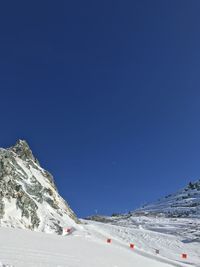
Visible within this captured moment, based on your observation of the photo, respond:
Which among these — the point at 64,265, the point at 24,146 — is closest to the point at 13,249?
the point at 64,265

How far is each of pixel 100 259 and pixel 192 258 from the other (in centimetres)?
2713

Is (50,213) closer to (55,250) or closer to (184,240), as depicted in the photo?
(55,250)

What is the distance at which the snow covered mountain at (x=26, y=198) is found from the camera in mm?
27000

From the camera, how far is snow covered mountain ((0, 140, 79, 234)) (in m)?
27.0

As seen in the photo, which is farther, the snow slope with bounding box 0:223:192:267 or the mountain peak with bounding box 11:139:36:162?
the mountain peak with bounding box 11:139:36:162

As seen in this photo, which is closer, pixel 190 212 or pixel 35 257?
pixel 35 257

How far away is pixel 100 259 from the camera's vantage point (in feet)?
54.3

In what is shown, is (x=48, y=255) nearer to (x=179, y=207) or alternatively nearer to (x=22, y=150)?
(x=22, y=150)

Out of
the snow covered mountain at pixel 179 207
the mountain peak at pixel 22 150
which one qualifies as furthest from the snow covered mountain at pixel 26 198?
the snow covered mountain at pixel 179 207

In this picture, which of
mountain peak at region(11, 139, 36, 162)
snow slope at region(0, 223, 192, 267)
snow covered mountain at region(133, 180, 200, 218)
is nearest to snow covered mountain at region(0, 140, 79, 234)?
mountain peak at region(11, 139, 36, 162)

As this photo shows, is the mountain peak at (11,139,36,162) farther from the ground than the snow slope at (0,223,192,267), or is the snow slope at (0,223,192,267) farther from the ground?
the mountain peak at (11,139,36,162)

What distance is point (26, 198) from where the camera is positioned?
2953 centimetres

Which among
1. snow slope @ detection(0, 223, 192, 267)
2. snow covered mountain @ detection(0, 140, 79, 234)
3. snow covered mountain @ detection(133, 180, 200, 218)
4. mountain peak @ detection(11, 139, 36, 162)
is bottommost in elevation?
snow slope @ detection(0, 223, 192, 267)

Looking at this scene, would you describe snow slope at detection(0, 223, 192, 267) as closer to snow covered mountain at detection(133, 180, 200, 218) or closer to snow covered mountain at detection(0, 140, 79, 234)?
snow covered mountain at detection(0, 140, 79, 234)
